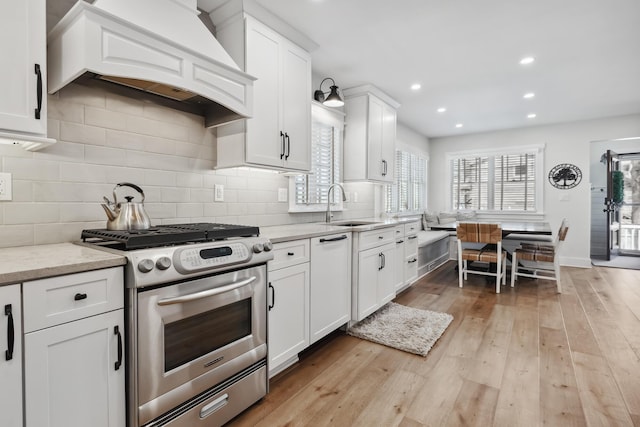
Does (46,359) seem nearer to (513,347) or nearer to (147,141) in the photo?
(147,141)

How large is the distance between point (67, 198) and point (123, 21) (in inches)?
36.1

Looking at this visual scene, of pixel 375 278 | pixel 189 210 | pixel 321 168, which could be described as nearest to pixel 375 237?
pixel 375 278

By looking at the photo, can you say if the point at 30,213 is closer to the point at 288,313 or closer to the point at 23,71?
the point at 23,71

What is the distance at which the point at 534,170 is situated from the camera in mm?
6117

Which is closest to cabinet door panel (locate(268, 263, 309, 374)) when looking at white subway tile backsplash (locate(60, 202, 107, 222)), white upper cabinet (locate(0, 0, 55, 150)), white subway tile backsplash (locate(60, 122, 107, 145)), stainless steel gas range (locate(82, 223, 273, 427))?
stainless steel gas range (locate(82, 223, 273, 427))

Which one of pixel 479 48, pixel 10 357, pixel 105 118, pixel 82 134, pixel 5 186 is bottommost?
pixel 10 357

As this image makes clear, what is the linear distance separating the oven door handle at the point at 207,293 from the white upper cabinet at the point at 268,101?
35.1 inches

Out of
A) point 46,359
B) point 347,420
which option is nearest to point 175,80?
point 46,359

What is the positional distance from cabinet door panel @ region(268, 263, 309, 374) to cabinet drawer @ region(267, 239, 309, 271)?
0.12ft

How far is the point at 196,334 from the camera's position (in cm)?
153

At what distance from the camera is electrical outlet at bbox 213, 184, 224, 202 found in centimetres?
240

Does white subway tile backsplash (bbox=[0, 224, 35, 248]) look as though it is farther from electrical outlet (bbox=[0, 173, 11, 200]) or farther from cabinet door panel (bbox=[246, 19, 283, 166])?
cabinet door panel (bbox=[246, 19, 283, 166])

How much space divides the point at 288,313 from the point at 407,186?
→ 4445 mm

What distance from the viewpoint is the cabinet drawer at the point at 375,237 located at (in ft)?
9.42
